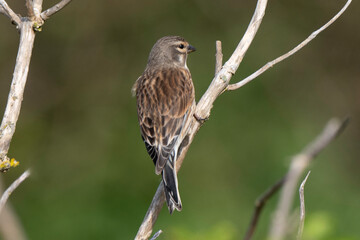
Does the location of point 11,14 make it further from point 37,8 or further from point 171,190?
point 171,190

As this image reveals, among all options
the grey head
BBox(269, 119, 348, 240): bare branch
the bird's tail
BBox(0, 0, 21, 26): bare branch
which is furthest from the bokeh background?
BBox(269, 119, 348, 240): bare branch

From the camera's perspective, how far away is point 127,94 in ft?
Answer: 23.3

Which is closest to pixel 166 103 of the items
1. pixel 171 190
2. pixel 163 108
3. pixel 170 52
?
pixel 163 108

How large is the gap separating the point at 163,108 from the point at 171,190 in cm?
99

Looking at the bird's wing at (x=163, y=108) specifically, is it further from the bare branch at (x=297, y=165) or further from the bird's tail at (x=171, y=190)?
the bare branch at (x=297, y=165)

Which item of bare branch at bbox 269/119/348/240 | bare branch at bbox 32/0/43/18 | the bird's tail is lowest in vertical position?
bare branch at bbox 269/119/348/240

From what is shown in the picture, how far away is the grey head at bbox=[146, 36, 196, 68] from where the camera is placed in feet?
14.3

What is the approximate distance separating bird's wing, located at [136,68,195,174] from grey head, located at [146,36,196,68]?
18 centimetres

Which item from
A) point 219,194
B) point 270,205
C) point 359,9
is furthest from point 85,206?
point 359,9

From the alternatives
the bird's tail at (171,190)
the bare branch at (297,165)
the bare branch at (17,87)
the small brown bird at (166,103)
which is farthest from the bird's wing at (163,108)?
the bare branch at (297,165)

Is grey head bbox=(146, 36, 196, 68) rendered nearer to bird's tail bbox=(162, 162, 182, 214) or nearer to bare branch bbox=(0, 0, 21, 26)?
bird's tail bbox=(162, 162, 182, 214)

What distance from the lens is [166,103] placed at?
12.7ft

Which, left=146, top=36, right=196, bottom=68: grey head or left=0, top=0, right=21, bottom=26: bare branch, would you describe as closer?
left=0, top=0, right=21, bottom=26: bare branch

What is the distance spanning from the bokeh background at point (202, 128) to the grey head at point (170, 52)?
5.63ft
